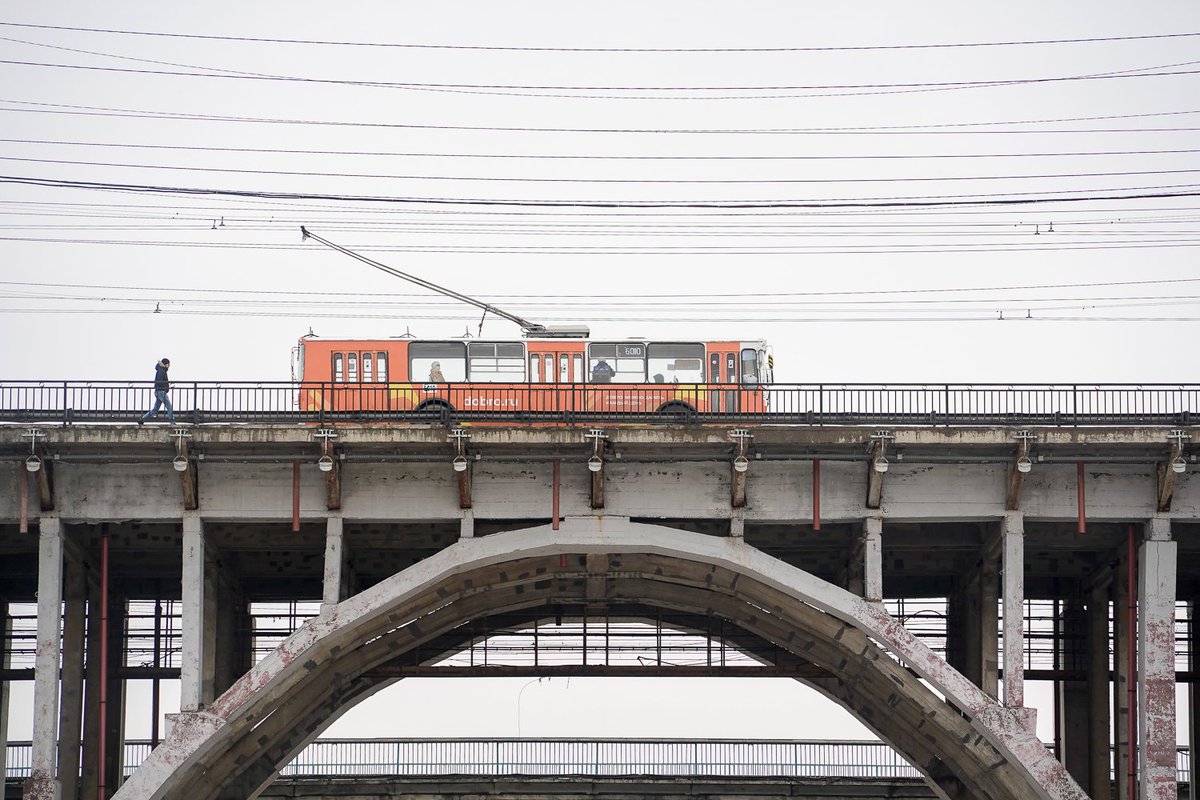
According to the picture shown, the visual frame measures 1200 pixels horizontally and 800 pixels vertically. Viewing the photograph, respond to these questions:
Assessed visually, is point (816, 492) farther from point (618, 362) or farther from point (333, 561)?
point (333, 561)

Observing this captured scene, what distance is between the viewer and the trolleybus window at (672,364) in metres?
48.8

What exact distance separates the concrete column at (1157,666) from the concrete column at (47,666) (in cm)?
2331

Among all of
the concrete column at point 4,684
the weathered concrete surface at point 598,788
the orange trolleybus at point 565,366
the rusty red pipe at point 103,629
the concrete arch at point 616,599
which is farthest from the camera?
the weathered concrete surface at point 598,788

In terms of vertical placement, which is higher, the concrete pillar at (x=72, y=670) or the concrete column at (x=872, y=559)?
the concrete column at (x=872, y=559)

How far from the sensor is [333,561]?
137ft

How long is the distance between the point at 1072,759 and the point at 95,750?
24460 millimetres

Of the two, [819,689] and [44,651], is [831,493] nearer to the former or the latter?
[819,689]

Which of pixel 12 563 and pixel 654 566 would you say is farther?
pixel 12 563

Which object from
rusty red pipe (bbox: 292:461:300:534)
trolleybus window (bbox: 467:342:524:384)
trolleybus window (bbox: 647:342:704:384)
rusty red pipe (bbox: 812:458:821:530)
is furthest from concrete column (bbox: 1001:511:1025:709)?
rusty red pipe (bbox: 292:461:300:534)

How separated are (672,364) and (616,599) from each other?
6.49 meters

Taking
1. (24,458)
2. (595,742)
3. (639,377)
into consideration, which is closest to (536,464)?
(639,377)

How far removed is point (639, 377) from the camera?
48.8 meters

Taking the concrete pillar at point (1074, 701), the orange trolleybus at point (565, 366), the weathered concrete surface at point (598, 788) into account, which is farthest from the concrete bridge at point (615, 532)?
the weathered concrete surface at point (598, 788)

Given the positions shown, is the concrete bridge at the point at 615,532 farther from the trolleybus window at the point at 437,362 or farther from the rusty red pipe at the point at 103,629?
the trolleybus window at the point at 437,362
